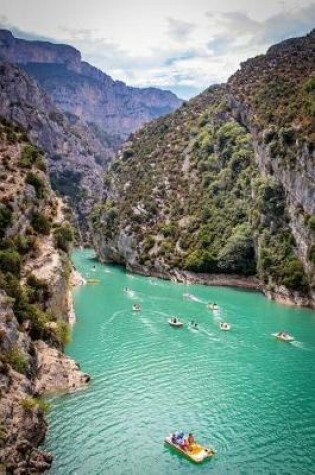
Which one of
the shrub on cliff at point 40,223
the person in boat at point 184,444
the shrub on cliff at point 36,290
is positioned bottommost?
the person in boat at point 184,444

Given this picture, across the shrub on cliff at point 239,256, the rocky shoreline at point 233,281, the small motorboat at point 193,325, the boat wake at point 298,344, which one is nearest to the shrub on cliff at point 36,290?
the small motorboat at point 193,325

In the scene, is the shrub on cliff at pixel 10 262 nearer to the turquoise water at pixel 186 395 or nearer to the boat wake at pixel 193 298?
the turquoise water at pixel 186 395

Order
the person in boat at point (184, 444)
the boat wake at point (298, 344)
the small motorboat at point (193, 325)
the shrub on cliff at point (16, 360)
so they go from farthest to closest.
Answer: the small motorboat at point (193, 325) < the boat wake at point (298, 344) < the shrub on cliff at point (16, 360) < the person in boat at point (184, 444)

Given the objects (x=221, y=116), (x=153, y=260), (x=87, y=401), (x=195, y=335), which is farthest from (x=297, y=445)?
(x=221, y=116)

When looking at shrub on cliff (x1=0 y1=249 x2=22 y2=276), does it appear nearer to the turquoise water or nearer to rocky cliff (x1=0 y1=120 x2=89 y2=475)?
rocky cliff (x1=0 y1=120 x2=89 y2=475)

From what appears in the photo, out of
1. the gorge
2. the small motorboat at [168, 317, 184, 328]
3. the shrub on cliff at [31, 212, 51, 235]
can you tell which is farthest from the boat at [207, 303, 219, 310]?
the shrub on cliff at [31, 212, 51, 235]

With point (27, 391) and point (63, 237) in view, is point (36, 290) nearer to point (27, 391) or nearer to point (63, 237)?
point (63, 237)

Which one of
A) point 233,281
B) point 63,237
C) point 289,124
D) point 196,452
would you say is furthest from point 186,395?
point 289,124
